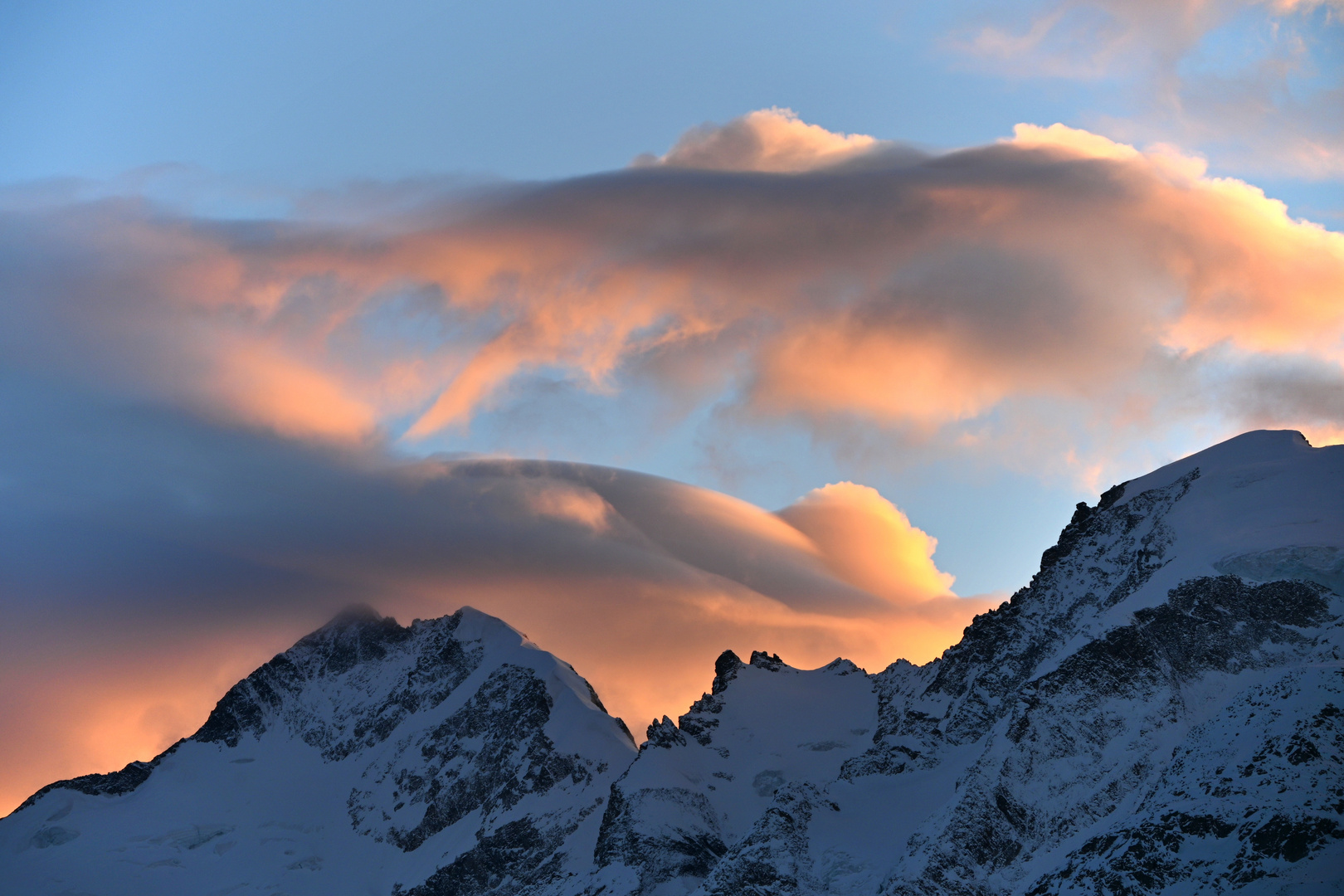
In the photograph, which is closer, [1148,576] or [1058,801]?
[1058,801]

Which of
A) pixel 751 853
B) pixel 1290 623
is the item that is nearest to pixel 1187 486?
pixel 1290 623

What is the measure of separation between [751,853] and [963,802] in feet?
121

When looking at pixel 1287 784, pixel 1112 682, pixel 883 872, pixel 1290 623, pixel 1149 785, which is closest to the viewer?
pixel 1287 784

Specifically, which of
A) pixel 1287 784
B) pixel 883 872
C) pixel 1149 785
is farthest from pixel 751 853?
pixel 1287 784

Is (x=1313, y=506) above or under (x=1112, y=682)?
above

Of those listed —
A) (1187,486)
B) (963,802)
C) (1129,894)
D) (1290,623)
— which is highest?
(1187,486)

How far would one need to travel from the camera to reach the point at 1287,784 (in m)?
119

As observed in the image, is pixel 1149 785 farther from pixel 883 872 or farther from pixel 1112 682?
pixel 883 872

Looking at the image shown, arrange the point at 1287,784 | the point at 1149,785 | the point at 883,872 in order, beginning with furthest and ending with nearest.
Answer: the point at 883,872 < the point at 1149,785 < the point at 1287,784

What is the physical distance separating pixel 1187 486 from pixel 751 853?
8672 centimetres

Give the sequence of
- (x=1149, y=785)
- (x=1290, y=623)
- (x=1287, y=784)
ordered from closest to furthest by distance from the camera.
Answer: (x=1287, y=784), (x=1149, y=785), (x=1290, y=623)

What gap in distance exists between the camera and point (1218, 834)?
120m

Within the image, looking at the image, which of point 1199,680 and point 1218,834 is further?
point 1199,680

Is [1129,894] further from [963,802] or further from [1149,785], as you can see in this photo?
[963,802]
